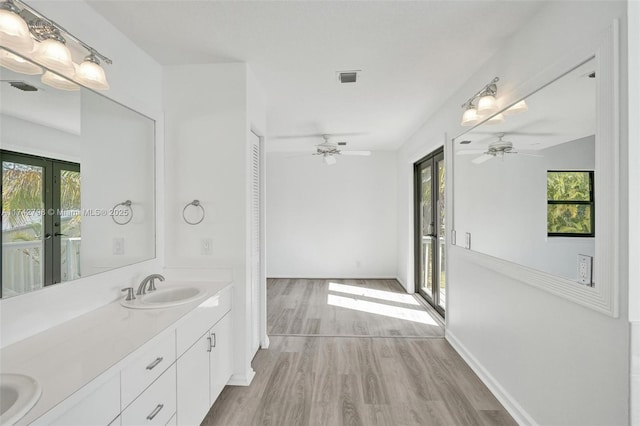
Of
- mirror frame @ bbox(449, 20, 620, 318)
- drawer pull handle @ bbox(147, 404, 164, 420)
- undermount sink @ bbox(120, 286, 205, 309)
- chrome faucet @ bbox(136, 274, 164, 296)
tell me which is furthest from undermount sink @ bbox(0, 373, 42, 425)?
mirror frame @ bbox(449, 20, 620, 318)

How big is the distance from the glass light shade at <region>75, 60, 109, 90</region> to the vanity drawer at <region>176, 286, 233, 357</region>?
4.65 feet

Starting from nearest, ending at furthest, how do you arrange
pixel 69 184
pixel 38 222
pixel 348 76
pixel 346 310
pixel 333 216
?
pixel 38 222, pixel 69 184, pixel 348 76, pixel 346 310, pixel 333 216

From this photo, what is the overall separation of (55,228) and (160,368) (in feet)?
3.04

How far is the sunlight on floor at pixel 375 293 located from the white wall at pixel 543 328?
1.76 m

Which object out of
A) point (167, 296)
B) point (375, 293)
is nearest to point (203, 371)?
point (167, 296)

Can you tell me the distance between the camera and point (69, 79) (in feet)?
5.63

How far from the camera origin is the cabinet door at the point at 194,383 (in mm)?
1726

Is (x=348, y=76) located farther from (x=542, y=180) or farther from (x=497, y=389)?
(x=497, y=389)

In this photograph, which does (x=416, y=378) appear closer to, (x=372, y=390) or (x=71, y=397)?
(x=372, y=390)

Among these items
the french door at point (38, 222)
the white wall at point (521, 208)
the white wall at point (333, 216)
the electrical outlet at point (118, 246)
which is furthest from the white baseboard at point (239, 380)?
the white wall at point (333, 216)

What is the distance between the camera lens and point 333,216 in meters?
6.29

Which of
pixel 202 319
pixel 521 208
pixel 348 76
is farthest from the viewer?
pixel 348 76

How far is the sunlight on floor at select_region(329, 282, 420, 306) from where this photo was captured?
4.90 m

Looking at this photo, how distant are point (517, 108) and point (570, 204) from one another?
794mm
